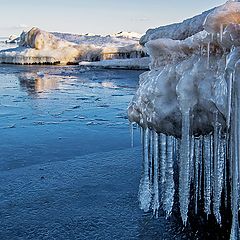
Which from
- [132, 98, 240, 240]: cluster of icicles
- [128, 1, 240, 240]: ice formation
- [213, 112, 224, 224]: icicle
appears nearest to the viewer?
[128, 1, 240, 240]: ice formation

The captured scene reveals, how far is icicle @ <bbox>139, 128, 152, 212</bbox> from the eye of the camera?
4.09 m

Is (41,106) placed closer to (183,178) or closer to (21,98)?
(21,98)

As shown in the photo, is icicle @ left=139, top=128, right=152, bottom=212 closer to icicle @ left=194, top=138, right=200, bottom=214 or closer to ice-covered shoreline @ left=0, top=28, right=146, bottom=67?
icicle @ left=194, top=138, right=200, bottom=214

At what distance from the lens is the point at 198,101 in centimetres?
323

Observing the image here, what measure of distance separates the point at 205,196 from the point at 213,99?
1400mm

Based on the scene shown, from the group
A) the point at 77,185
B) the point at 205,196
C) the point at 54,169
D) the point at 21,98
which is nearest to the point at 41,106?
the point at 21,98

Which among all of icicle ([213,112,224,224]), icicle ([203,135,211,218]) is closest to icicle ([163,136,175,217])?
icicle ([203,135,211,218])

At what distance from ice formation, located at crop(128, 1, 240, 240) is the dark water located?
1.40 feet

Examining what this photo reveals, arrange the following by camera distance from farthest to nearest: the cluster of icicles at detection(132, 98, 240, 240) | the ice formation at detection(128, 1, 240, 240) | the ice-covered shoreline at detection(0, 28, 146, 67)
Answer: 1. the ice-covered shoreline at detection(0, 28, 146, 67)
2. the cluster of icicles at detection(132, 98, 240, 240)
3. the ice formation at detection(128, 1, 240, 240)

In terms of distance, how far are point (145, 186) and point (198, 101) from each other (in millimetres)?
1570

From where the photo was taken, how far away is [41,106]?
11016 millimetres

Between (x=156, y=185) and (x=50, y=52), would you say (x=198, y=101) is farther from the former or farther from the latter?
(x=50, y=52)

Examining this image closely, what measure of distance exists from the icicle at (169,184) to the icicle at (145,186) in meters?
0.18

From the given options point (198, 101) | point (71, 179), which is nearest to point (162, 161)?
point (198, 101)
